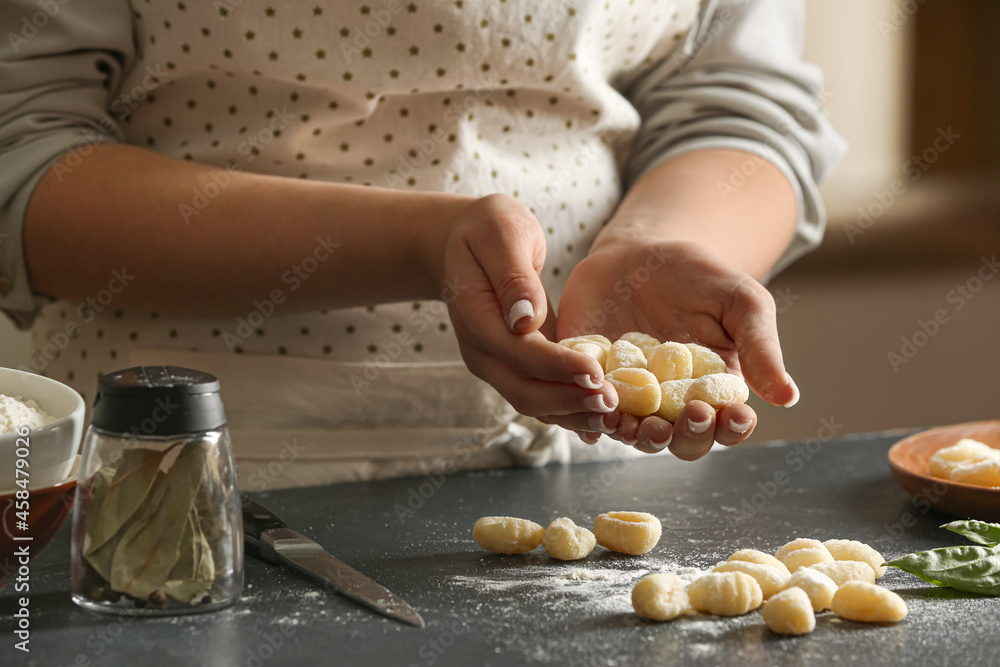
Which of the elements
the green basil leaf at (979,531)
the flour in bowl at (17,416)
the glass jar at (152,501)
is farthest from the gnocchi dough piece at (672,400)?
the flour in bowl at (17,416)

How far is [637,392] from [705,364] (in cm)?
10

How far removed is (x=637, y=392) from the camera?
728 mm

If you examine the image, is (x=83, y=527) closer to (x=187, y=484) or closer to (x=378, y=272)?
(x=187, y=484)

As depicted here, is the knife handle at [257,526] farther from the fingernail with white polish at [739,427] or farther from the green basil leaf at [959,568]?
the green basil leaf at [959,568]

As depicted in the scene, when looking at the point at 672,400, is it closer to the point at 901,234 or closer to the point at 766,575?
the point at 766,575

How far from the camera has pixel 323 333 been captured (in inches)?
40.6

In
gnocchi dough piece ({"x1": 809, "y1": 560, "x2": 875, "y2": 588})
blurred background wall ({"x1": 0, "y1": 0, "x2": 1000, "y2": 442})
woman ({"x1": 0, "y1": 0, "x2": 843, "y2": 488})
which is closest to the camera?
gnocchi dough piece ({"x1": 809, "y1": 560, "x2": 875, "y2": 588})

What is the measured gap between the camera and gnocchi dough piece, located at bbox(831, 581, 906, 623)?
0.59m

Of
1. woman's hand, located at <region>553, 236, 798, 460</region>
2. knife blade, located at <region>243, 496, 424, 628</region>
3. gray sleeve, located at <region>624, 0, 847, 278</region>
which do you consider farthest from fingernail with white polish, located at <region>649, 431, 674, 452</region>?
gray sleeve, located at <region>624, 0, 847, 278</region>

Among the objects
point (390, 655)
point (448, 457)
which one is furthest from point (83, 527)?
point (448, 457)

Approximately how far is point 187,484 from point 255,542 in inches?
5.5

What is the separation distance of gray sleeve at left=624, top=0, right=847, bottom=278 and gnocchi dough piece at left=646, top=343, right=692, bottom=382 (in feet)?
1.40

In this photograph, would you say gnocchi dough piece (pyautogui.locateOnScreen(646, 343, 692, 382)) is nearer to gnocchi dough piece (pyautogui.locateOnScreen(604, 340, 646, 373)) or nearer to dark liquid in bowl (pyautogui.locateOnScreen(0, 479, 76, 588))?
gnocchi dough piece (pyautogui.locateOnScreen(604, 340, 646, 373))

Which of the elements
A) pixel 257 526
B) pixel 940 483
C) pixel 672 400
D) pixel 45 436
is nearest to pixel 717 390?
pixel 672 400
